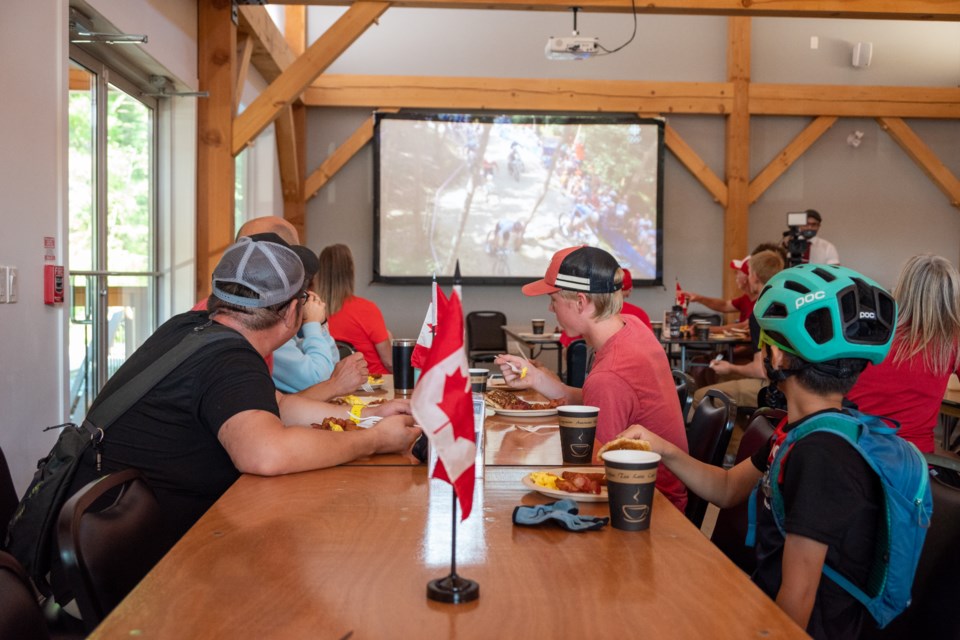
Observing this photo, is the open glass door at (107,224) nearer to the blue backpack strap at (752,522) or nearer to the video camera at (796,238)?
the blue backpack strap at (752,522)

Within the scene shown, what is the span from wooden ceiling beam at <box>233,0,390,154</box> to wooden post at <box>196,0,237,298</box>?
12 cm

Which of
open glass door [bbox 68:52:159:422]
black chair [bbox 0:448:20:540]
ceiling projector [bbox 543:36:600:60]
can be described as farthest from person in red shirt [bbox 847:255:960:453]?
ceiling projector [bbox 543:36:600:60]

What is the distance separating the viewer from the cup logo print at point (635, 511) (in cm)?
156

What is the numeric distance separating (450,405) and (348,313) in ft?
12.0

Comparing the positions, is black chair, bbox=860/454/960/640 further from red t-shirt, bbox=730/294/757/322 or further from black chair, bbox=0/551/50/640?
red t-shirt, bbox=730/294/757/322

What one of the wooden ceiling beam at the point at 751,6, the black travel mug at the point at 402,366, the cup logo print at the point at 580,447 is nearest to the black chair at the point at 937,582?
the cup logo print at the point at 580,447

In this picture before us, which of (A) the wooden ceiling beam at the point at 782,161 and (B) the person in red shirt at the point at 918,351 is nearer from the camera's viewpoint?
(B) the person in red shirt at the point at 918,351

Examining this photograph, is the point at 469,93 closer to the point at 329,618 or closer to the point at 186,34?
the point at 186,34

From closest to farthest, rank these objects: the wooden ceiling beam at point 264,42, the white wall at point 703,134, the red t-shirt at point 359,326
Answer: the red t-shirt at point 359,326, the wooden ceiling beam at point 264,42, the white wall at point 703,134

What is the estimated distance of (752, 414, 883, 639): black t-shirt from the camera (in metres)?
1.49

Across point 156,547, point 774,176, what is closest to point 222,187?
point 156,547

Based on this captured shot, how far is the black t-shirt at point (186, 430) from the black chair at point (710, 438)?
1.16 m

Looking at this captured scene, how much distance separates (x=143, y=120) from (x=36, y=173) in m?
2.23

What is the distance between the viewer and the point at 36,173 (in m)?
3.67
